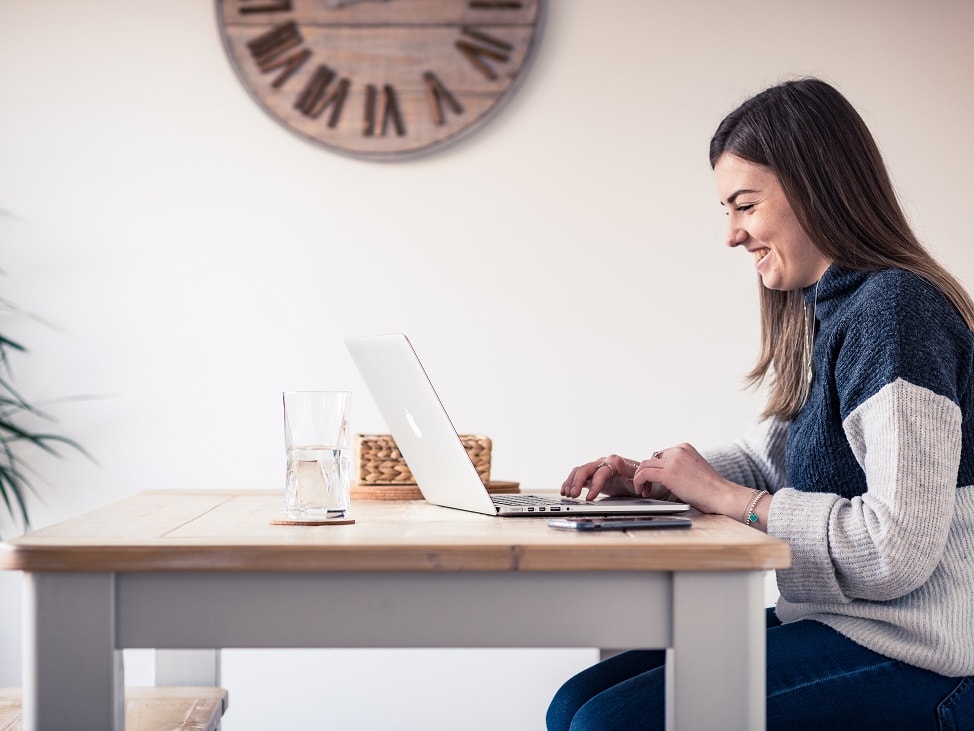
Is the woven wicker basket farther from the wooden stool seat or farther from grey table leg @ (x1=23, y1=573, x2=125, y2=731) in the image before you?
grey table leg @ (x1=23, y1=573, x2=125, y2=731)

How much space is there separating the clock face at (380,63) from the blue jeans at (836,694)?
62.3 inches

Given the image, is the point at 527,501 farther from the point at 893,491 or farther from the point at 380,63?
the point at 380,63

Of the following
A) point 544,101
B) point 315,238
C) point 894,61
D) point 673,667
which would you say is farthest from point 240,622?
point 894,61

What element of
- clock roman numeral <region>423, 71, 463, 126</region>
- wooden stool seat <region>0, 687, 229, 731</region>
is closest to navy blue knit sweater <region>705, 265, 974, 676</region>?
wooden stool seat <region>0, 687, 229, 731</region>

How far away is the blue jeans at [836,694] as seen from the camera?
1.11 meters

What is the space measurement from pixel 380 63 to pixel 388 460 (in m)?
1.27

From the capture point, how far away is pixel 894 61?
247cm

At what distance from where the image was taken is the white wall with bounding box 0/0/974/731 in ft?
7.87

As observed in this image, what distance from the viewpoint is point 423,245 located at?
244 cm

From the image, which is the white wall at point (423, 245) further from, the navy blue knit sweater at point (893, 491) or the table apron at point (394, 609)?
the table apron at point (394, 609)

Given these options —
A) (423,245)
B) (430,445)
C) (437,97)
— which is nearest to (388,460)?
(430,445)

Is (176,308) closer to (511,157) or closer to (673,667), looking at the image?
(511,157)

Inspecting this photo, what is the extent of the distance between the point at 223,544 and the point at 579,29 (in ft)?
6.21

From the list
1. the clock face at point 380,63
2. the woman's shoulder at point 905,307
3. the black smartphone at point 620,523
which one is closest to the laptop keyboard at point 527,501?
the black smartphone at point 620,523
